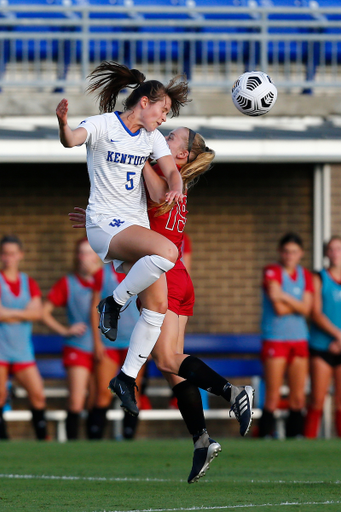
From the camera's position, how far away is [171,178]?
497cm

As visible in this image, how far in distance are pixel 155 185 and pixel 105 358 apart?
4.34m

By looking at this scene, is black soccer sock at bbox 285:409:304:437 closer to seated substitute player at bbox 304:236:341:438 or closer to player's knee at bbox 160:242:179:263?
seated substitute player at bbox 304:236:341:438

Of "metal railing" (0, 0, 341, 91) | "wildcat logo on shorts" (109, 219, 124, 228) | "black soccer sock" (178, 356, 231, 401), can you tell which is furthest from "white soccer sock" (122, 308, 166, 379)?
"metal railing" (0, 0, 341, 91)

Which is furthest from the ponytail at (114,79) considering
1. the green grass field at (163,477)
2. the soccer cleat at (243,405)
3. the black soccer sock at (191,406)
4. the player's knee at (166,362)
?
the green grass field at (163,477)

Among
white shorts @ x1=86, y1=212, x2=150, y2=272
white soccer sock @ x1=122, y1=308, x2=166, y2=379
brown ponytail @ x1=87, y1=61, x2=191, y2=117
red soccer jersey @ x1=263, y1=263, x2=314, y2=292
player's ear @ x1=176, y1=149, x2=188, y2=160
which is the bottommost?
white soccer sock @ x1=122, y1=308, x2=166, y2=379

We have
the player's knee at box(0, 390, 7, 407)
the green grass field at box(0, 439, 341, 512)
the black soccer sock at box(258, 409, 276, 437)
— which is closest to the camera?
the green grass field at box(0, 439, 341, 512)

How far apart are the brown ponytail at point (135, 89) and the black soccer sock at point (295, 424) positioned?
487cm

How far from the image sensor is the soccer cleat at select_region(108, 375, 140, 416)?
15.7ft

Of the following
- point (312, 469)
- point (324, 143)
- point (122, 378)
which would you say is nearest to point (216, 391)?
point (122, 378)

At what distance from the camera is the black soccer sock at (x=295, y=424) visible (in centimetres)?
922

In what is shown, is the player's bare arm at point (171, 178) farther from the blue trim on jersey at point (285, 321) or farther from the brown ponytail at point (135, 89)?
the blue trim on jersey at point (285, 321)

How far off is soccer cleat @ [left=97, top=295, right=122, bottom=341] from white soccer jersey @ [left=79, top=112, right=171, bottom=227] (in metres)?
0.51

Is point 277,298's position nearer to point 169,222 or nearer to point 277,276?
point 277,276

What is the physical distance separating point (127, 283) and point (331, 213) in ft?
21.5
